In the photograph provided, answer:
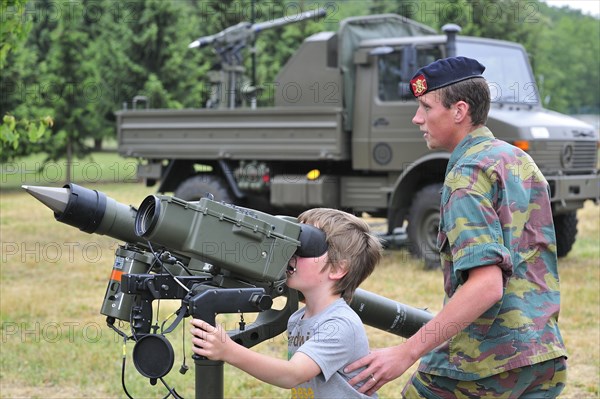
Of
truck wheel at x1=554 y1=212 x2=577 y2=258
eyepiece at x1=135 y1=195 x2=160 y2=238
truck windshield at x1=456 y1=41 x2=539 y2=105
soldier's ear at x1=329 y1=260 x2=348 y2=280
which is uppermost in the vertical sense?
truck windshield at x1=456 y1=41 x2=539 y2=105

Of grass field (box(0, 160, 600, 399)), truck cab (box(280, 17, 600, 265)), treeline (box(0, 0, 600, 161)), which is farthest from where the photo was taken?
treeline (box(0, 0, 600, 161))

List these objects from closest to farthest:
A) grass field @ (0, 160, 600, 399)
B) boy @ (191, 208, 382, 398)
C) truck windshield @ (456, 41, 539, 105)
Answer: boy @ (191, 208, 382, 398), grass field @ (0, 160, 600, 399), truck windshield @ (456, 41, 539, 105)

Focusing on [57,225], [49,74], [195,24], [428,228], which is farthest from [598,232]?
[195,24]

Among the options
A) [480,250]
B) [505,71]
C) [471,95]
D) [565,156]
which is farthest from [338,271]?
[505,71]

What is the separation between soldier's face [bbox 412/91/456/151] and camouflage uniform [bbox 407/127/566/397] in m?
0.05

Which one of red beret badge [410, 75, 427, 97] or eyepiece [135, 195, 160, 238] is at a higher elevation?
red beret badge [410, 75, 427, 97]

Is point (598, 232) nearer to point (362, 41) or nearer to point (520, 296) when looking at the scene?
point (362, 41)

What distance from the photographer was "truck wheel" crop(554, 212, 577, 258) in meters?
10.7

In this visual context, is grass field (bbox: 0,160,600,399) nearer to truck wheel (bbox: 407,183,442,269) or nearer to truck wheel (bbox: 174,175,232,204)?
truck wheel (bbox: 407,183,442,269)

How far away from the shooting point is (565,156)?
383 inches

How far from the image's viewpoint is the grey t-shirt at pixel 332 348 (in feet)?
8.32

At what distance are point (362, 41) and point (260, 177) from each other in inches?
80.6

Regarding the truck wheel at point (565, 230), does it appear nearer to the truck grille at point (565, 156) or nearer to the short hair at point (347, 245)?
the truck grille at point (565, 156)

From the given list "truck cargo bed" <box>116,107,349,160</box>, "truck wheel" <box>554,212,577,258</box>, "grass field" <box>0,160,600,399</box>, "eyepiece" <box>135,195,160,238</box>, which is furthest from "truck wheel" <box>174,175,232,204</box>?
"eyepiece" <box>135,195,160,238</box>
